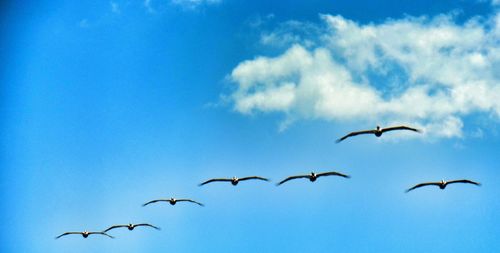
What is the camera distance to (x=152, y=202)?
92.1 meters

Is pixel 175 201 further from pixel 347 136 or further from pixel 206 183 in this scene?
pixel 347 136

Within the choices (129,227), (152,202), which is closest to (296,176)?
(152,202)

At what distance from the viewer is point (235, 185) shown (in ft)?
271

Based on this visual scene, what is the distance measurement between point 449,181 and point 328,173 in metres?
14.9

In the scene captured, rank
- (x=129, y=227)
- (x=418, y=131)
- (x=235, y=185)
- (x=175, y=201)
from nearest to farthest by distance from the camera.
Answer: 1. (x=418, y=131)
2. (x=235, y=185)
3. (x=175, y=201)
4. (x=129, y=227)

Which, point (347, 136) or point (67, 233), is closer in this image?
point (347, 136)

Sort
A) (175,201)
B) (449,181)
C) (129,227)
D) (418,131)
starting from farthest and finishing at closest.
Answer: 1. (129,227)
2. (175,201)
3. (449,181)
4. (418,131)

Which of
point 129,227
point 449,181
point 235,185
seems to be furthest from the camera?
point 129,227

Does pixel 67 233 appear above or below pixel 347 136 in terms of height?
below

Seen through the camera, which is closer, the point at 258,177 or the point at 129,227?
the point at 258,177

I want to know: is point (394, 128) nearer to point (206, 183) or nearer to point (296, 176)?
point (296, 176)

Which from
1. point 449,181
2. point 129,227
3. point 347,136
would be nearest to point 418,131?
point 347,136

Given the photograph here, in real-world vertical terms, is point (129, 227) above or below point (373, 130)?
below

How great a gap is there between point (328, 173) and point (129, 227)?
36753 mm
